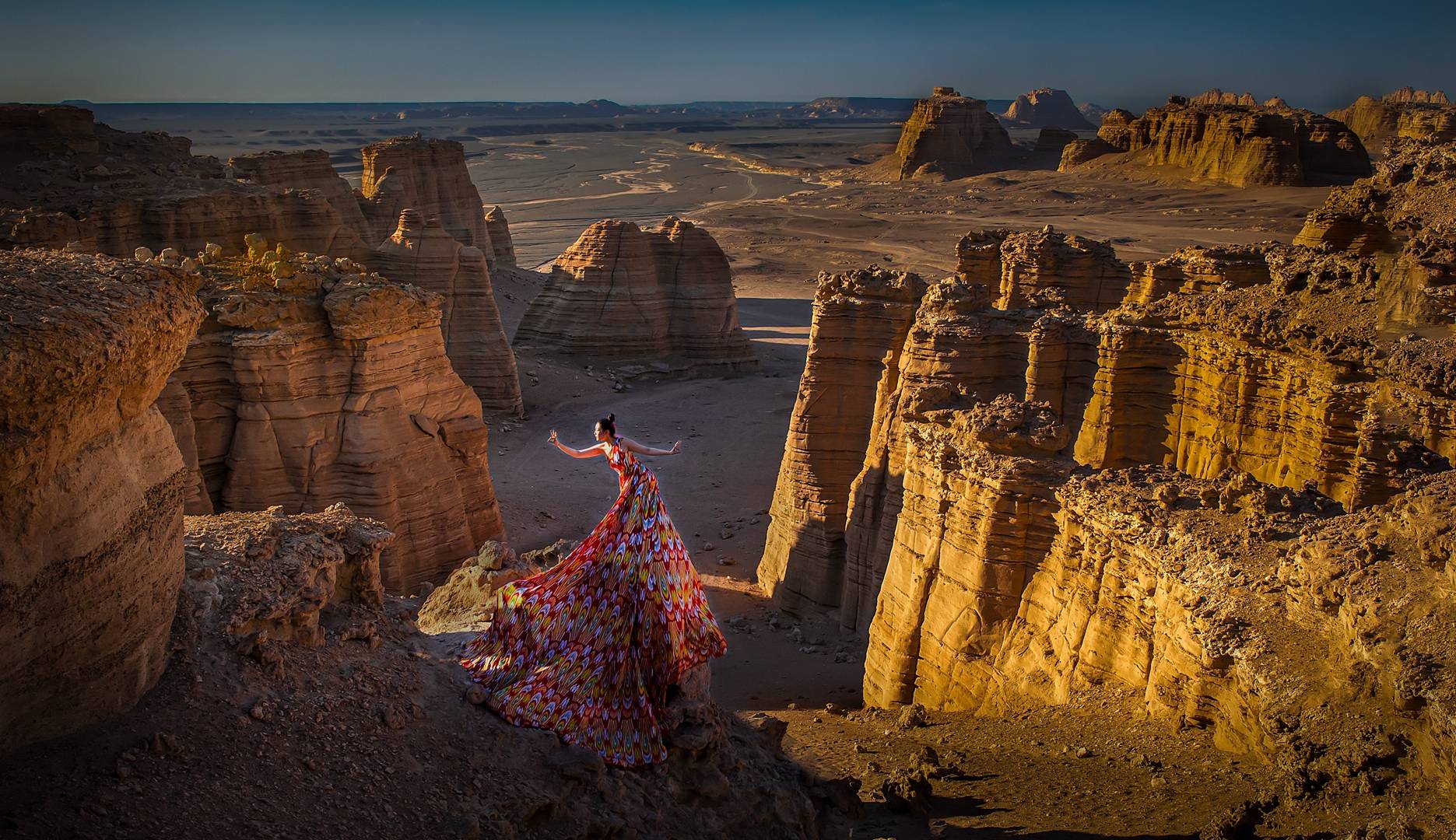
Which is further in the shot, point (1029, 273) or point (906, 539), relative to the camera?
point (1029, 273)

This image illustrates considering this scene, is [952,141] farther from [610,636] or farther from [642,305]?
[610,636]

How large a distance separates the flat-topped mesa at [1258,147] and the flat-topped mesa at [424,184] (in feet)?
159

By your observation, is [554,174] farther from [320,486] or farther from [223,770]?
[223,770]

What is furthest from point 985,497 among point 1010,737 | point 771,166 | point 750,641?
point 771,166

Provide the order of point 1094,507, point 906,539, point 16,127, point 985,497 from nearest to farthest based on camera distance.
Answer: point 1094,507 < point 985,497 < point 906,539 < point 16,127

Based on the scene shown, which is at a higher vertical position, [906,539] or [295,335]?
[295,335]

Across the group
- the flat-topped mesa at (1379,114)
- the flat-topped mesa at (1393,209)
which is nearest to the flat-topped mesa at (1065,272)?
the flat-topped mesa at (1393,209)

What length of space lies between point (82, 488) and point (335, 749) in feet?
6.66

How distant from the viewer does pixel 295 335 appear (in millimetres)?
14312

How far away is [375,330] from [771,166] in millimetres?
132460

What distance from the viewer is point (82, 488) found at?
5.84 meters

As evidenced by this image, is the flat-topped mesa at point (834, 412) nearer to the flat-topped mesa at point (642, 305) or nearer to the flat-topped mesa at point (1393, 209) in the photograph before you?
the flat-topped mesa at point (1393, 209)

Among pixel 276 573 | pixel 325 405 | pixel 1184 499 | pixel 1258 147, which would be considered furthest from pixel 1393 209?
pixel 1258 147

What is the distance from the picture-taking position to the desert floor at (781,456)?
8266 mm
